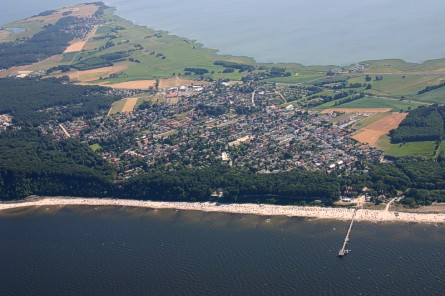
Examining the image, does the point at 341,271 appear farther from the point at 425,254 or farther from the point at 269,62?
the point at 269,62

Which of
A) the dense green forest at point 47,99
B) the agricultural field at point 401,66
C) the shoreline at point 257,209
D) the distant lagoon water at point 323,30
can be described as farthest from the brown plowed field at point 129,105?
the agricultural field at point 401,66

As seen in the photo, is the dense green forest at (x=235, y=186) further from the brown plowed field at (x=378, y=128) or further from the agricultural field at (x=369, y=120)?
the agricultural field at (x=369, y=120)

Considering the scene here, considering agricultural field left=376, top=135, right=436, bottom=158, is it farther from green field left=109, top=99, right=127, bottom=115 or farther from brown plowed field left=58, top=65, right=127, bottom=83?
brown plowed field left=58, top=65, right=127, bottom=83

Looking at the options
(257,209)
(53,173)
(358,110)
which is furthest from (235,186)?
(358,110)

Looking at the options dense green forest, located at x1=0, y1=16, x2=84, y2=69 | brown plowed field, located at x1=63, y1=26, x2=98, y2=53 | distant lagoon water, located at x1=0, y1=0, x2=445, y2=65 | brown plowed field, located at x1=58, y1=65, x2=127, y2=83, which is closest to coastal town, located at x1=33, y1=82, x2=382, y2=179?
brown plowed field, located at x1=58, y1=65, x2=127, y2=83

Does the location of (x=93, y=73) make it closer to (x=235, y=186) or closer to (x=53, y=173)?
(x=53, y=173)

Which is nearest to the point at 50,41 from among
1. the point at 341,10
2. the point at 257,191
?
the point at 341,10
